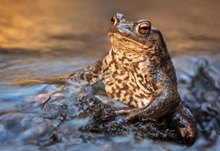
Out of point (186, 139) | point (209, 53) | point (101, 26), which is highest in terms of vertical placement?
point (101, 26)

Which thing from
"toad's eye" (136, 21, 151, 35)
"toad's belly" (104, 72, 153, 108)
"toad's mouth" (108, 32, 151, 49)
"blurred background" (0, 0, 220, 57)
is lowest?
"toad's belly" (104, 72, 153, 108)

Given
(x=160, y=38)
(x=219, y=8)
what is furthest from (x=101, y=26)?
(x=160, y=38)

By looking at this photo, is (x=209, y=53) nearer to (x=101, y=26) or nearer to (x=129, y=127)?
(x=101, y=26)

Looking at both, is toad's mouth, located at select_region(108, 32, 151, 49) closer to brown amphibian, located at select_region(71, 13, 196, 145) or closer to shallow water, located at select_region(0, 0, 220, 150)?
brown amphibian, located at select_region(71, 13, 196, 145)

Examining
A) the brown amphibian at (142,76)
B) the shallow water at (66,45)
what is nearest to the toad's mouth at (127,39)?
the brown amphibian at (142,76)

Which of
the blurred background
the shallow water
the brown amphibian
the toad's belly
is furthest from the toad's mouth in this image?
the blurred background

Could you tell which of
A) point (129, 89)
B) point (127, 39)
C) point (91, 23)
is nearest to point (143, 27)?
point (127, 39)

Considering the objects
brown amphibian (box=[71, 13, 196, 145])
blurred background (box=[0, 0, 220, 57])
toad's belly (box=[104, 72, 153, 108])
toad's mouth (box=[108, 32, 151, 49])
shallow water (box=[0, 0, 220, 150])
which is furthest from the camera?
blurred background (box=[0, 0, 220, 57])

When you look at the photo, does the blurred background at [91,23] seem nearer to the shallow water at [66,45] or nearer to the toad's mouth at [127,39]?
the shallow water at [66,45]
